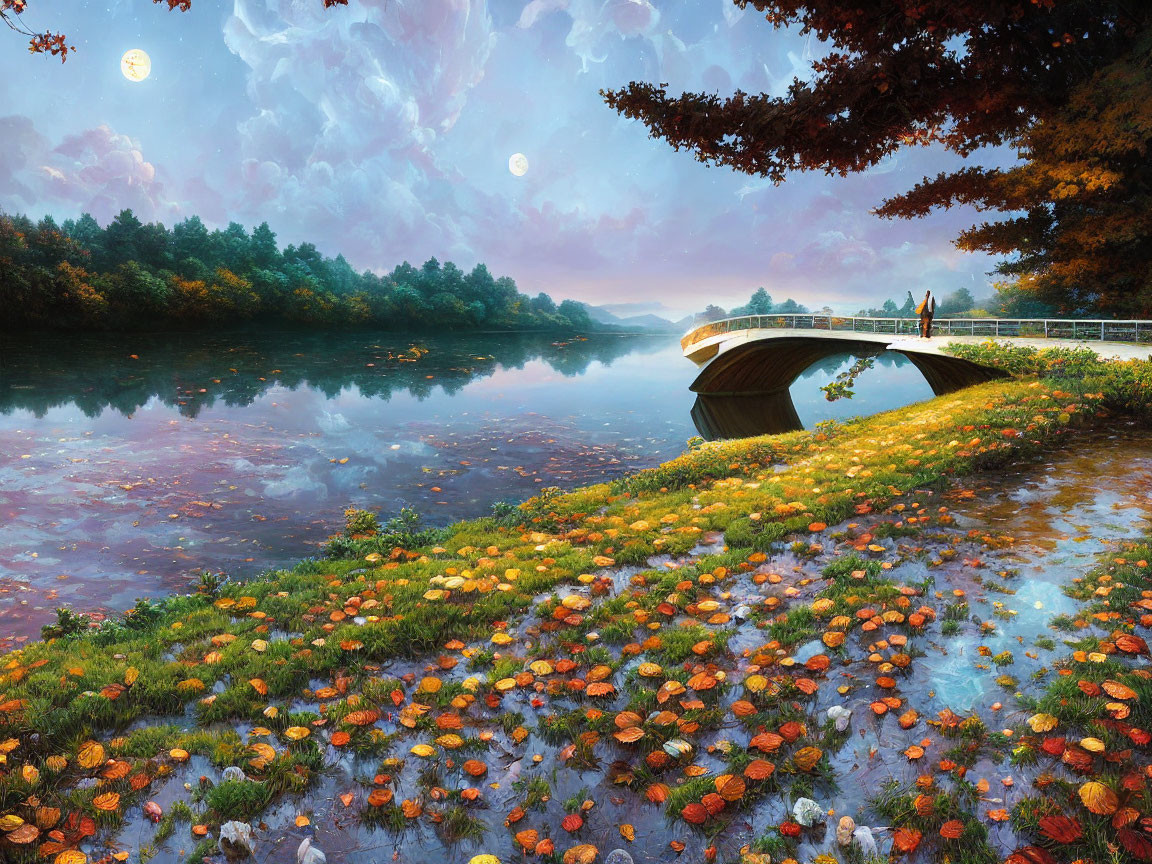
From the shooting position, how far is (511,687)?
15.1 feet

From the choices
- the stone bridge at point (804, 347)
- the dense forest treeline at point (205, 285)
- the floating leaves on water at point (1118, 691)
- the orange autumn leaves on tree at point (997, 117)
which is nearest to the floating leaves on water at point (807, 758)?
the floating leaves on water at point (1118, 691)

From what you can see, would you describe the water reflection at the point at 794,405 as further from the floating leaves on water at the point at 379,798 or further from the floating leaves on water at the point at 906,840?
the floating leaves on water at the point at 379,798

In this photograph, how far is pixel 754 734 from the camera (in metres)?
3.94

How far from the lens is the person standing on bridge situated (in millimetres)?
21330

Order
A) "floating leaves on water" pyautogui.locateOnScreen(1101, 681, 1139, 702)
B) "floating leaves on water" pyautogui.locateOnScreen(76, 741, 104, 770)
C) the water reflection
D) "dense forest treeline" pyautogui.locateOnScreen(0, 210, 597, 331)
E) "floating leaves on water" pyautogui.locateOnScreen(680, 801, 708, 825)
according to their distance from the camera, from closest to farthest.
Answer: "floating leaves on water" pyautogui.locateOnScreen(680, 801, 708, 825) → "floating leaves on water" pyautogui.locateOnScreen(1101, 681, 1139, 702) → "floating leaves on water" pyautogui.locateOnScreen(76, 741, 104, 770) → the water reflection → "dense forest treeline" pyautogui.locateOnScreen(0, 210, 597, 331)

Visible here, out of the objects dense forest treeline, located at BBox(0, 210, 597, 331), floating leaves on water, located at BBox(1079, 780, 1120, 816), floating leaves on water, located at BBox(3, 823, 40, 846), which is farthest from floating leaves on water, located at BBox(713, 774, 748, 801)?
dense forest treeline, located at BBox(0, 210, 597, 331)

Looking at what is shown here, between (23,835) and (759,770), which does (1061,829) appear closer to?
(759,770)

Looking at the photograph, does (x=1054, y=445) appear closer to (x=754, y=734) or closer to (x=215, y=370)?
(x=754, y=734)

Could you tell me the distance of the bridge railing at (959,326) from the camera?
16.7m

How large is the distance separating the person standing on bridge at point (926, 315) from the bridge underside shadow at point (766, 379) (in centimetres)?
80

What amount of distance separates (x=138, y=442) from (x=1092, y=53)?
26783 millimetres

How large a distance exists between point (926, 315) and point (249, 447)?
851 inches

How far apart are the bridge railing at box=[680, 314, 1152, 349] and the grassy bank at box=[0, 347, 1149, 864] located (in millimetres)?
13247

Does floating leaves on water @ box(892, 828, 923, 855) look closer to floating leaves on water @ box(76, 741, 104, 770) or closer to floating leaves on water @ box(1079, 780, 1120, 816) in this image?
floating leaves on water @ box(1079, 780, 1120, 816)
